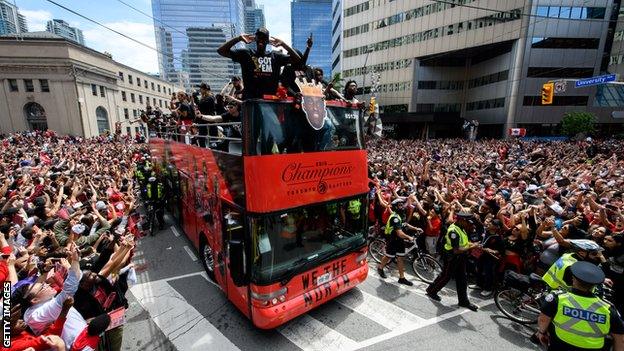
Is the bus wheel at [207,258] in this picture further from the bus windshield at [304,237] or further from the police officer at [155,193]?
the police officer at [155,193]

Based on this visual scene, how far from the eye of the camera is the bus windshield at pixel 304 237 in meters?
Result: 4.50

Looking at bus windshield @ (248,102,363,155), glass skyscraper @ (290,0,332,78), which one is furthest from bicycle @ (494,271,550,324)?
glass skyscraper @ (290,0,332,78)

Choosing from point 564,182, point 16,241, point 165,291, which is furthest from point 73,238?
point 564,182

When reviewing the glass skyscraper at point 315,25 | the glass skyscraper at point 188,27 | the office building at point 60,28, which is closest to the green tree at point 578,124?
the glass skyscraper at point 188,27

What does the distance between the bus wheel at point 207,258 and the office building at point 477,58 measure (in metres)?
32.8

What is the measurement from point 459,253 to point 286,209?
3.60 m

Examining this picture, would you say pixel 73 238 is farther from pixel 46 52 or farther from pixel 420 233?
pixel 46 52

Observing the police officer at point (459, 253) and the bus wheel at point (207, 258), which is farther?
the bus wheel at point (207, 258)

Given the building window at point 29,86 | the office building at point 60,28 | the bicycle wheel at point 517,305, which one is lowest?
the bicycle wheel at point 517,305

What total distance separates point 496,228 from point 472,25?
1857 inches

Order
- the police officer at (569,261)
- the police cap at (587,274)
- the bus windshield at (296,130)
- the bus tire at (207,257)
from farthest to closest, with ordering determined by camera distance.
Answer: the bus tire at (207,257)
the bus windshield at (296,130)
the police officer at (569,261)
the police cap at (587,274)

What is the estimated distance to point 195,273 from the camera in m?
7.29

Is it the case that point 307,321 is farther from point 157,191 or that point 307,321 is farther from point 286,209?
point 157,191

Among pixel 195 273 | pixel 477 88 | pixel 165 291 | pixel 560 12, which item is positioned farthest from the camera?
pixel 477 88
